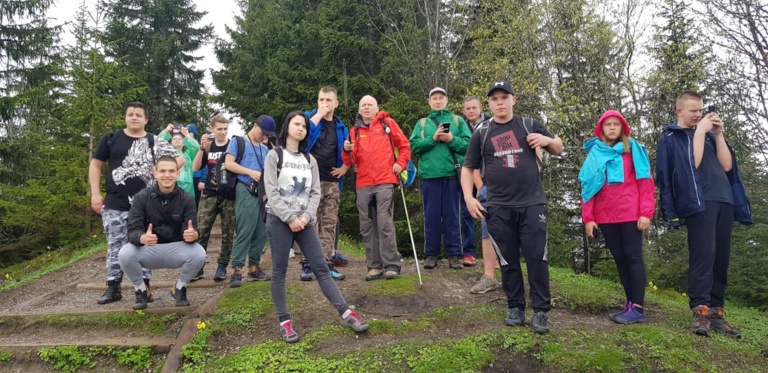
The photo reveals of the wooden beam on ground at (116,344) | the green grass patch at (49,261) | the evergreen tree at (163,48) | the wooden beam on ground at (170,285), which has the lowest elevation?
the green grass patch at (49,261)

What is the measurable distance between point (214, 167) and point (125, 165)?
1255 mm

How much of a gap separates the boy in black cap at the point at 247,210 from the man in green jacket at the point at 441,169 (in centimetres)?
220

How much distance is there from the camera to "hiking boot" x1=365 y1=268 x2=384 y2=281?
5832 mm

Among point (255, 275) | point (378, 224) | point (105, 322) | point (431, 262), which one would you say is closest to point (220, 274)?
point (255, 275)

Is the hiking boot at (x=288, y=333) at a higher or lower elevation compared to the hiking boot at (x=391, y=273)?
lower

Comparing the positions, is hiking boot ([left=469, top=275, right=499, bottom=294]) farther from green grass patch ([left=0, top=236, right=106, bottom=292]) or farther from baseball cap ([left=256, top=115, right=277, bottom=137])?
green grass patch ([left=0, top=236, right=106, bottom=292])

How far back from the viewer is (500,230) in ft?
14.5

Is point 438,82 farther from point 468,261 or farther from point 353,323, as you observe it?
point 353,323

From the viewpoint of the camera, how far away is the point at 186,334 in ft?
14.4

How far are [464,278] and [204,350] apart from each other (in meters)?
3.40

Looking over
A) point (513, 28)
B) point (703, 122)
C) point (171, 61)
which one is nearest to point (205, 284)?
point (703, 122)

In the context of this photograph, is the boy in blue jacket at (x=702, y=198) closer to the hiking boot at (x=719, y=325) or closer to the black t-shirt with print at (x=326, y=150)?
the hiking boot at (x=719, y=325)

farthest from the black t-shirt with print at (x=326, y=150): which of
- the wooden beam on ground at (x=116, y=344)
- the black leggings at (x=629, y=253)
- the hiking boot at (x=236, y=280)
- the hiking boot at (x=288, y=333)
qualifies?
the black leggings at (x=629, y=253)

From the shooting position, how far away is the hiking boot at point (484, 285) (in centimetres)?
552
